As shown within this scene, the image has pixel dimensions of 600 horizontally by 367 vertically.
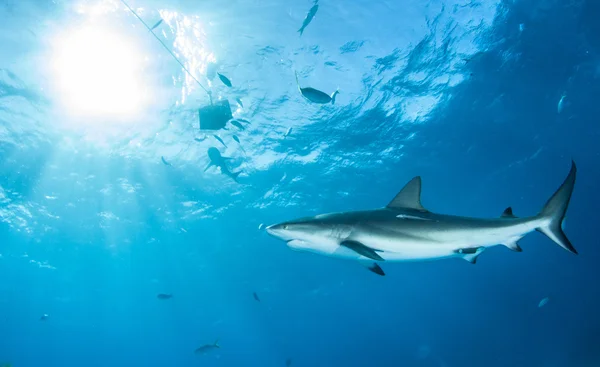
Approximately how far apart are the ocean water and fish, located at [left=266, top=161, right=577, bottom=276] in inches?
324

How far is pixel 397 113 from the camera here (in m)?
14.8

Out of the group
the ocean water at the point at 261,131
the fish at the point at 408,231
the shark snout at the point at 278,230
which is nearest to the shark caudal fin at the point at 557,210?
the fish at the point at 408,231

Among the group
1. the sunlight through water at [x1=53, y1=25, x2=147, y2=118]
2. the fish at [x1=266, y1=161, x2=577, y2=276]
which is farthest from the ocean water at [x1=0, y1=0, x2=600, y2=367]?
the fish at [x1=266, y1=161, x2=577, y2=276]

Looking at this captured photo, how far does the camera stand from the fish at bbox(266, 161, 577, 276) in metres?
3.41

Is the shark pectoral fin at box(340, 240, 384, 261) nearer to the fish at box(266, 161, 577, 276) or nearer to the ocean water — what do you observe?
the fish at box(266, 161, 577, 276)

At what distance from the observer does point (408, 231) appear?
342cm

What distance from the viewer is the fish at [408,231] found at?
3410 millimetres

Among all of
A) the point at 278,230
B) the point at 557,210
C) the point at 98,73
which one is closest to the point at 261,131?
the point at 98,73

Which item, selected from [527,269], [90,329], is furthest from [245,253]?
[90,329]

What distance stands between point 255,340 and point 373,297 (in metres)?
34.4

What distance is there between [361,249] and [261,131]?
1219 cm

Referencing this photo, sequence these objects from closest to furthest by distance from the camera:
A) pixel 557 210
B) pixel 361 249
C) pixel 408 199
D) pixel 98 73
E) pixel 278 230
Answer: pixel 361 249, pixel 278 230, pixel 557 210, pixel 408 199, pixel 98 73

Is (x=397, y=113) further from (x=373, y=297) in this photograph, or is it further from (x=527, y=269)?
(x=527, y=269)

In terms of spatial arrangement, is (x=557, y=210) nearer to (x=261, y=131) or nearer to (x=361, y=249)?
(x=361, y=249)
